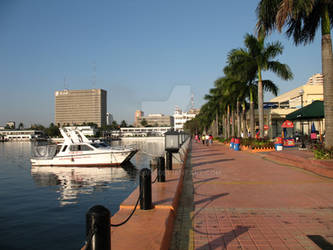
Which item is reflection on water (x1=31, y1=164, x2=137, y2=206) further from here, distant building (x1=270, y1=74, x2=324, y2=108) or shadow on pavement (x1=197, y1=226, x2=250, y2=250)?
distant building (x1=270, y1=74, x2=324, y2=108)

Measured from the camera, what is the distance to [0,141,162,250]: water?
838cm

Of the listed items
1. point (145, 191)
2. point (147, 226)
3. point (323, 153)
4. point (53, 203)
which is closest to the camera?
point (147, 226)

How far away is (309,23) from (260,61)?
1100cm

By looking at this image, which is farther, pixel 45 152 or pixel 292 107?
pixel 292 107

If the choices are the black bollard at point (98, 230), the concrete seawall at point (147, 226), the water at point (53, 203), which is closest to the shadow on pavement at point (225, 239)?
the concrete seawall at point (147, 226)

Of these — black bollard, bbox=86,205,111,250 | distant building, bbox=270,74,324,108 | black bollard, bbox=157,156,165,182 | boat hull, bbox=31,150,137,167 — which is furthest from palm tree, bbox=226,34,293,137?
black bollard, bbox=86,205,111,250

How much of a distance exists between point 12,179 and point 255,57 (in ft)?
73.6

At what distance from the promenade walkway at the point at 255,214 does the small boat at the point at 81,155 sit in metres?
16.4

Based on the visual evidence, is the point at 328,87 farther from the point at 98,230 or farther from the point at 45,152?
the point at 45,152

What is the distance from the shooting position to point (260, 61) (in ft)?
81.6

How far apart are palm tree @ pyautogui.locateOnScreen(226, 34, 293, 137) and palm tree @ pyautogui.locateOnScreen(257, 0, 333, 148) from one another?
9.88 metres

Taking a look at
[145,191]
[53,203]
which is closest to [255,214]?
[145,191]

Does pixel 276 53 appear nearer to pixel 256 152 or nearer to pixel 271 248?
pixel 256 152

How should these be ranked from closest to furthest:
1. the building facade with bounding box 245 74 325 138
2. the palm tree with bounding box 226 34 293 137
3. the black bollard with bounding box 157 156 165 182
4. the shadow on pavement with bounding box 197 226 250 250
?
the shadow on pavement with bounding box 197 226 250 250
the black bollard with bounding box 157 156 165 182
the palm tree with bounding box 226 34 293 137
the building facade with bounding box 245 74 325 138
